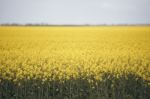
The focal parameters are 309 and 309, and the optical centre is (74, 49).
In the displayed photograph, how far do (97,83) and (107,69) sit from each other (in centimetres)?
139

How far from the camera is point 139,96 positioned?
10070mm

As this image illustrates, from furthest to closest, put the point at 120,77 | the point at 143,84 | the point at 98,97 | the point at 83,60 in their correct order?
the point at 83,60, the point at 120,77, the point at 143,84, the point at 98,97

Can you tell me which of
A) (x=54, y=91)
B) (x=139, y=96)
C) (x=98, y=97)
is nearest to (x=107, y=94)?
(x=98, y=97)

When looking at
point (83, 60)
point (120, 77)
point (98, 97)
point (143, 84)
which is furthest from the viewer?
point (83, 60)

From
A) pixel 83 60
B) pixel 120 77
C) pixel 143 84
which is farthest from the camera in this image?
pixel 83 60

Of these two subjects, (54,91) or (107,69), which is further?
(107,69)

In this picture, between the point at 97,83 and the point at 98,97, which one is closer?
the point at 98,97

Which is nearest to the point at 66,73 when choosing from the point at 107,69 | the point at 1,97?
the point at 107,69

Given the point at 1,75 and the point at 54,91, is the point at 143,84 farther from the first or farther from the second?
the point at 1,75

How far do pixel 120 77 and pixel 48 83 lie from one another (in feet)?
8.80

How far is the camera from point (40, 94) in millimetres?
10398

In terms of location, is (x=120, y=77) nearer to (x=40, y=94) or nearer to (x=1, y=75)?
(x=40, y=94)

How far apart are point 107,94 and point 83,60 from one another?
4.32 meters

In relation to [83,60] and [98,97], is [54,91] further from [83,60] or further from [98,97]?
[83,60]
